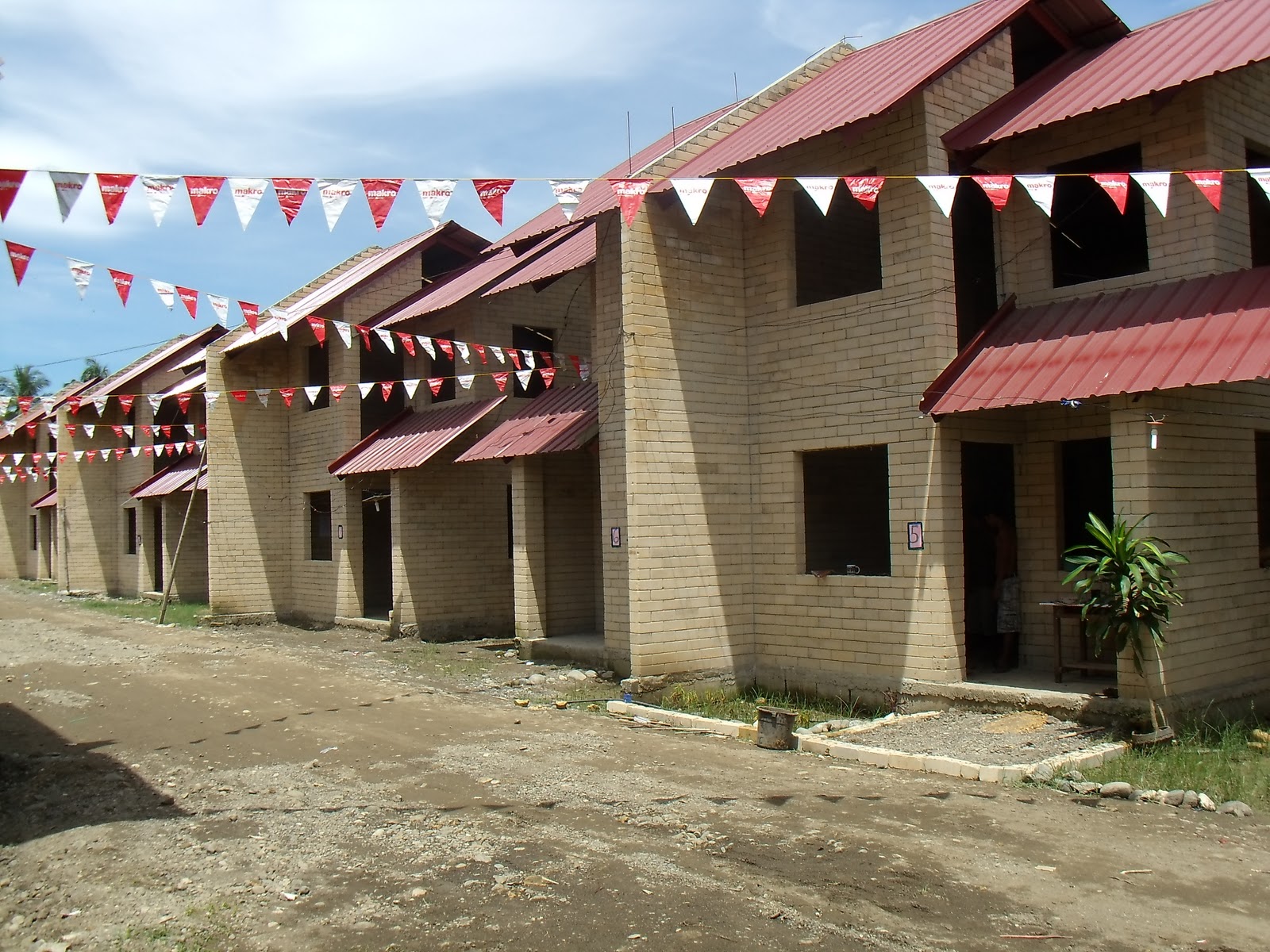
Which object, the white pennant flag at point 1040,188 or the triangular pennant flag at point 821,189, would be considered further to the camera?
the triangular pennant flag at point 821,189

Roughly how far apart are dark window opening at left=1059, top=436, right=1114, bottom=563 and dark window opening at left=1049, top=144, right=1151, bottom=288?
191cm

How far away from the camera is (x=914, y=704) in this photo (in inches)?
422

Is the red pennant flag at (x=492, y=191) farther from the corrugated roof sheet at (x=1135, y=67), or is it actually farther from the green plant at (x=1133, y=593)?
the green plant at (x=1133, y=593)

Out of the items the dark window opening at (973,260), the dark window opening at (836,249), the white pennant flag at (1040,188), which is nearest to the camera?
the white pennant flag at (1040,188)

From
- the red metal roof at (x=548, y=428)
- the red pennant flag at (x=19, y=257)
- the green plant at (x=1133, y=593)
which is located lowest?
the green plant at (x=1133, y=593)

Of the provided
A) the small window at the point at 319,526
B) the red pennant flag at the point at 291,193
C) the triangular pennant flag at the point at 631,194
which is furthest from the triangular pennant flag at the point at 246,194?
the small window at the point at 319,526

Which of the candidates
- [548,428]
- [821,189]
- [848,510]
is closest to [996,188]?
[821,189]

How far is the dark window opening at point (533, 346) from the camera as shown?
18.5 meters

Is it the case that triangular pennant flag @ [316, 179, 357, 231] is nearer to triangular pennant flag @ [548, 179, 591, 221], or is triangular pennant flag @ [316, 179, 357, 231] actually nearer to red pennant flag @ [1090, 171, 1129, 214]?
triangular pennant flag @ [548, 179, 591, 221]

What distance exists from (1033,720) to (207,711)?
359 inches

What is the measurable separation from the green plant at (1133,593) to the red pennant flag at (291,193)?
7.93 m

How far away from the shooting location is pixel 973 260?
511 inches

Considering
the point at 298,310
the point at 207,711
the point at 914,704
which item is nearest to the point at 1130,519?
the point at 914,704

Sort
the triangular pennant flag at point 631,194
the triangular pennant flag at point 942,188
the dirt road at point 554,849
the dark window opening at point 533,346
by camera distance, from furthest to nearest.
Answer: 1. the dark window opening at point 533,346
2. the triangular pennant flag at point 631,194
3. the triangular pennant flag at point 942,188
4. the dirt road at point 554,849
